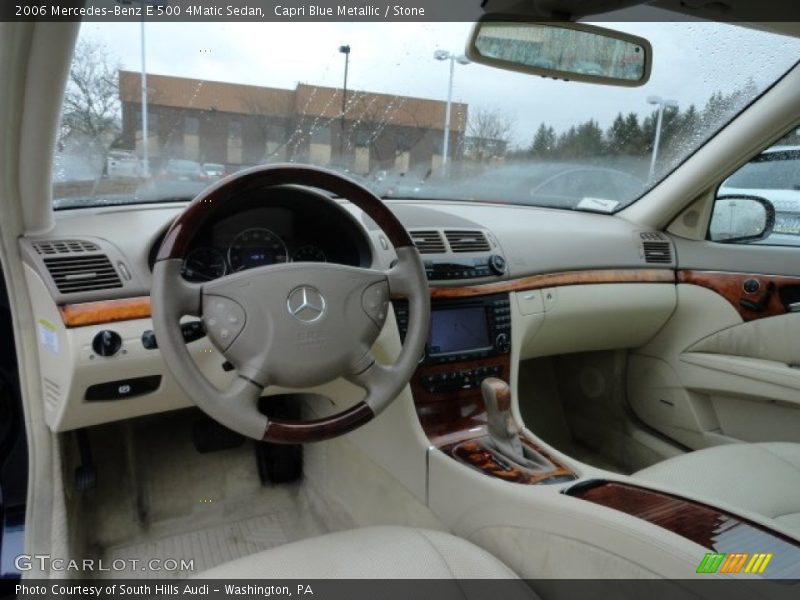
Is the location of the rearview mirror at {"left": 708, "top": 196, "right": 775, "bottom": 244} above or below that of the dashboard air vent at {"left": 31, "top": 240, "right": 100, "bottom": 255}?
above

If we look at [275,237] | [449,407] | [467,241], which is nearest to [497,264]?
[467,241]

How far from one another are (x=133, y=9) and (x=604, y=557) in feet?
5.55

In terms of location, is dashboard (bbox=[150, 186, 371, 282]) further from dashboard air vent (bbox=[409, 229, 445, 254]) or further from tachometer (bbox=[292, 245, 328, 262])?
→ dashboard air vent (bbox=[409, 229, 445, 254])

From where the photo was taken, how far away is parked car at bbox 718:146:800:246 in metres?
2.49

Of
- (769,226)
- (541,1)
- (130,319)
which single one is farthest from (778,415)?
(130,319)

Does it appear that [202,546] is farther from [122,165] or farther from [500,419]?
[122,165]

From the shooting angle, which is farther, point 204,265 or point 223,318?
point 204,265

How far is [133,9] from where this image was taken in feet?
4.87

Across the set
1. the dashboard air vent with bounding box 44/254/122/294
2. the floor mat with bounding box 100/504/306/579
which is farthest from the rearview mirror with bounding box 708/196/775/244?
the dashboard air vent with bounding box 44/254/122/294

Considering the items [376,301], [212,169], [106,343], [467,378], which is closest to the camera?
[376,301]

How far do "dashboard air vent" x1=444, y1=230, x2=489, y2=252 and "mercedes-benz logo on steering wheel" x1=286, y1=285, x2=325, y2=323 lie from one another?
97 cm

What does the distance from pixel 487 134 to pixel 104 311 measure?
62.1 inches

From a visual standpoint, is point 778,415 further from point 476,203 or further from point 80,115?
point 80,115

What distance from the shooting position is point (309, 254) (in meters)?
1.77
